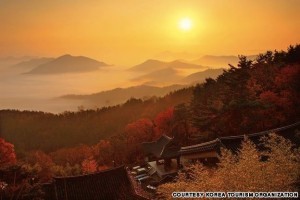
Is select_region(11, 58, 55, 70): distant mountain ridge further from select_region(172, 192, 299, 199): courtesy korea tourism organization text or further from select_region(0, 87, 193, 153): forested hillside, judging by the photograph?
select_region(0, 87, 193, 153): forested hillside

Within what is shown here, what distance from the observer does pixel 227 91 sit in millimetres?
16656

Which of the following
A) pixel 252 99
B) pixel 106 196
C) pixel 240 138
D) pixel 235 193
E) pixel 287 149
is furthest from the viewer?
pixel 252 99

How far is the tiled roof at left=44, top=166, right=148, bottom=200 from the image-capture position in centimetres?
1059

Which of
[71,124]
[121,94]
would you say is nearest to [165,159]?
[71,124]

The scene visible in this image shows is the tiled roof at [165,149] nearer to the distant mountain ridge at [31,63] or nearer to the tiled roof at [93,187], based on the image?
the tiled roof at [93,187]

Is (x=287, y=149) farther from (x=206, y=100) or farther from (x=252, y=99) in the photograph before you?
(x=206, y=100)

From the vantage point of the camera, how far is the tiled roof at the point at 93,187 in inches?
417

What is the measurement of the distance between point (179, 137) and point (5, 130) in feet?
59.0

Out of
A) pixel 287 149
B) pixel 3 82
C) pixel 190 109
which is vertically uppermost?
pixel 3 82

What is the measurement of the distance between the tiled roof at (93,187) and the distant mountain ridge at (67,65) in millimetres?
5464

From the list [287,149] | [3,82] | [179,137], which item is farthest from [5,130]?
[287,149]

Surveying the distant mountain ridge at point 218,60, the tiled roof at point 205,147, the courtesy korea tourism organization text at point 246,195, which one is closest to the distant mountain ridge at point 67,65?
the distant mountain ridge at point 218,60

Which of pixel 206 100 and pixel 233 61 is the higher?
pixel 233 61

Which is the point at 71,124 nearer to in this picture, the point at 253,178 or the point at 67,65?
the point at 67,65
